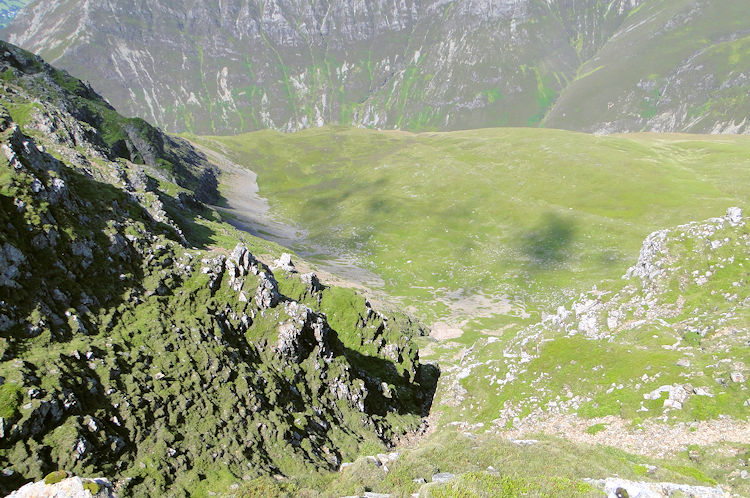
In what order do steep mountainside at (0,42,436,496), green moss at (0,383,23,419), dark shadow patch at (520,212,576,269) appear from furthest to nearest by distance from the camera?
dark shadow patch at (520,212,576,269) < steep mountainside at (0,42,436,496) < green moss at (0,383,23,419)

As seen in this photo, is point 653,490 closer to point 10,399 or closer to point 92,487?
point 92,487

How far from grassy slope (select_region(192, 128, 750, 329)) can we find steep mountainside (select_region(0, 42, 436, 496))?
44148 millimetres

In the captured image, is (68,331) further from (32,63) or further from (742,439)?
(32,63)

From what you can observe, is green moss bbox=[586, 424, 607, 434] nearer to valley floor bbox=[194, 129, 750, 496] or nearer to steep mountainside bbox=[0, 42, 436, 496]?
valley floor bbox=[194, 129, 750, 496]

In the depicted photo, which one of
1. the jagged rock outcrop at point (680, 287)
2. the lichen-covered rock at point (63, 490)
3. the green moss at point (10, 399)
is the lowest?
the lichen-covered rock at point (63, 490)

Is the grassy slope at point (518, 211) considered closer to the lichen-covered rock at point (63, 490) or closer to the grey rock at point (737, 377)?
the grey rock at point (737, 377)

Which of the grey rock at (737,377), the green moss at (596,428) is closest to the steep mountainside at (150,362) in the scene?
the green moss at (596,428)

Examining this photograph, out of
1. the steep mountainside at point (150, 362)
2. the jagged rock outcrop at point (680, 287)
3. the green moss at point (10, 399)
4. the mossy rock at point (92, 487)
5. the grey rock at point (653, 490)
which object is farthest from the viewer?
the jagged rock outcrop at point (680, 287)

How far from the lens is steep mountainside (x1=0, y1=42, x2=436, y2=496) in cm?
1823

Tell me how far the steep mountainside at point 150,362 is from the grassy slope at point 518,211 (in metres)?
44.1

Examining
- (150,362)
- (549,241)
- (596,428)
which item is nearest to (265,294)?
(150,362)

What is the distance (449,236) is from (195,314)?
101 metres

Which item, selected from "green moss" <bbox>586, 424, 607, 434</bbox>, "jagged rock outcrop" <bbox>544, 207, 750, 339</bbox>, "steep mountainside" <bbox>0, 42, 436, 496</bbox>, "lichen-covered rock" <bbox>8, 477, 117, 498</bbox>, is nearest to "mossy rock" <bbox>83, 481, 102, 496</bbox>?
"lichen-covered rock" <bbox>8, 477, 117, 498</bbox>

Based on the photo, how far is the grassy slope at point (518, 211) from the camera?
92.9 m
